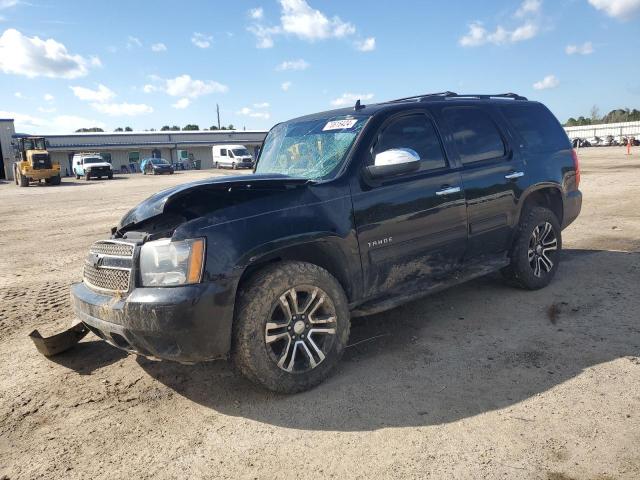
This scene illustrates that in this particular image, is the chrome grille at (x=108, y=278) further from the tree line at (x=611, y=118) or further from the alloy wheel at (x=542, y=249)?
the tree line at (x=611, y=118)

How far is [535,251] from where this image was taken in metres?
5.14

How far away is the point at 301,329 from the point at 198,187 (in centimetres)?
120

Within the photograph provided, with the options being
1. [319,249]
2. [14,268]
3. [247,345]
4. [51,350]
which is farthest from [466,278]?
[14,268]

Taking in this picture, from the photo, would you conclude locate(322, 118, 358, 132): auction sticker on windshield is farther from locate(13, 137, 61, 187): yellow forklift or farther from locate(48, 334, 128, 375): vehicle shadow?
locate(13, 137, 61, 187): yellow forklift

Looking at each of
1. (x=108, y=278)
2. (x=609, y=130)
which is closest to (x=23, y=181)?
(x=108, y=278)

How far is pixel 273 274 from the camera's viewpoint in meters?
3.24

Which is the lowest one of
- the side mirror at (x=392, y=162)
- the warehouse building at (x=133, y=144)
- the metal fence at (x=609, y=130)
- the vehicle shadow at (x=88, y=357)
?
the vehicle shadow at (x=88, y=357)

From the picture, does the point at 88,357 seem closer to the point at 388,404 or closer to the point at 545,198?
the point at 388,404

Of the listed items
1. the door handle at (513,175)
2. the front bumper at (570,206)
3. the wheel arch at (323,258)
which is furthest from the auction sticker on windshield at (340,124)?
the front bumper at (570,206)

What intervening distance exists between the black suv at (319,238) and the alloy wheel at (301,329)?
10 mm

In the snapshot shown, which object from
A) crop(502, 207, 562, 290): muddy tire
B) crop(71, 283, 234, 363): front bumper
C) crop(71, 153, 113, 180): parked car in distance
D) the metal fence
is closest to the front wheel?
crop(71, 153, 113, 180): parked car in distance

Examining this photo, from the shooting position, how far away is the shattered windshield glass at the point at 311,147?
4.00m

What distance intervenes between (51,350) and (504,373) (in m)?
3.63

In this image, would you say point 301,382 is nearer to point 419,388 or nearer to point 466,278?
point 419,388
